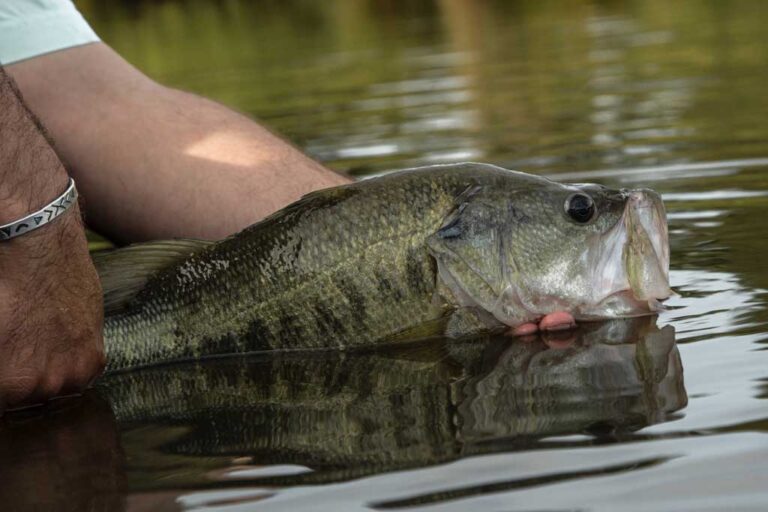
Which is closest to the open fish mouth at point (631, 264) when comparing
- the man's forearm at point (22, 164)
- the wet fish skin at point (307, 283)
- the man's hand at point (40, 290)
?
the wet fish skin at point (307, 283)

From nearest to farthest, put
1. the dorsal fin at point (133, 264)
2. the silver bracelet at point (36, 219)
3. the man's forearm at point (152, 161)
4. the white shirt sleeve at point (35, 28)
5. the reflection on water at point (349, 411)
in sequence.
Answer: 1. the reflection on water at point (349, 411)
2. the silver bracelet at point (36, 219)
3. the dorsal fin at point (133, 264)
4. the man's forearm at point (152, 161)
5. the white shirt sleeve at point (35, 28)

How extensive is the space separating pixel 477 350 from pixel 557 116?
5787 mm

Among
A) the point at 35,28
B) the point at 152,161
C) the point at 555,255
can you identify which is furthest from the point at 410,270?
the point at 35,28

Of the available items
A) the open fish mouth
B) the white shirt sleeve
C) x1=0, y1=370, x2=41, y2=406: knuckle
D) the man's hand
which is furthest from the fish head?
the white shirt sleeve

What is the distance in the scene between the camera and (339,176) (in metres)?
5.11

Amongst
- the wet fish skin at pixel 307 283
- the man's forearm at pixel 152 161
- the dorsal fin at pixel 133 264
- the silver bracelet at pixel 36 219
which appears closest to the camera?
the silver bracelet at pixel 36 219

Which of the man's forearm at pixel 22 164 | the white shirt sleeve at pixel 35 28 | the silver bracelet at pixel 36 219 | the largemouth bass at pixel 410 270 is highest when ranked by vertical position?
the white shirt sleeve at pixel 35 28

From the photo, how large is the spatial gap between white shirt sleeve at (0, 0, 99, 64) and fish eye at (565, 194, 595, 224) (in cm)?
237

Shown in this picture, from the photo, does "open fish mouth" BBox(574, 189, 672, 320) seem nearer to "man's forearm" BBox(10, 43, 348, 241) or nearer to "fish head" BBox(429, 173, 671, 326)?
"fish head" BBox(429, 173, 671, 326)

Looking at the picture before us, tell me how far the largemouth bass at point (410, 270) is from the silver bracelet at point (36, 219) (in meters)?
0.42

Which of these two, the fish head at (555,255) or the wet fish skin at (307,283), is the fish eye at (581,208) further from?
the wet fish skin at (307,283)

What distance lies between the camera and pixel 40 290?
A: 3475 mm

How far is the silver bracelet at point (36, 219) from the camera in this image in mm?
3441

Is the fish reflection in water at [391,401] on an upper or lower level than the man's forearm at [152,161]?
lower
